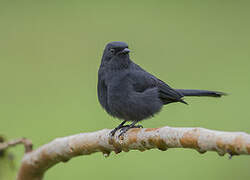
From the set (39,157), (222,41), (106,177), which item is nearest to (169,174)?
(106,177)

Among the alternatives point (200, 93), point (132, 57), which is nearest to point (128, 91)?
point (200, 93)

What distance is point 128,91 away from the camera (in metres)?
3.79

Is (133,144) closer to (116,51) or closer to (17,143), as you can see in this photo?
(17,143)

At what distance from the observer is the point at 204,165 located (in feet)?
14.8

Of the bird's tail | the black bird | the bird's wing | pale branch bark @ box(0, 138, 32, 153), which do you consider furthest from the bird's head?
pale branch bark @ box(0, 138, 32, 153)

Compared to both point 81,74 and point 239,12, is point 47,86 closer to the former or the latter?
point 81,74

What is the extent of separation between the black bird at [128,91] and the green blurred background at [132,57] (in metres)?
0.89

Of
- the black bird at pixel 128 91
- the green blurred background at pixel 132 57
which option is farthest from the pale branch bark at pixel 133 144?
the black bird at pixel 128 91

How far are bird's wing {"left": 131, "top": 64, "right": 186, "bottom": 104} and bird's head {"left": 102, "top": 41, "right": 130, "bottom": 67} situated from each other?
0.18m

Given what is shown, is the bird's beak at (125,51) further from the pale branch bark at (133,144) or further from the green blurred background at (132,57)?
the green blurred background at (132,57)

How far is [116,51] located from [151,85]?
429mm

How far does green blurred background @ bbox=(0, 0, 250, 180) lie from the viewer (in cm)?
470

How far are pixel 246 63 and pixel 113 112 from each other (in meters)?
2.68

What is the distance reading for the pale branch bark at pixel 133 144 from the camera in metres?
2.07
